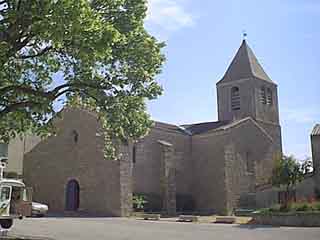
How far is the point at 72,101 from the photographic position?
17078 millimetres

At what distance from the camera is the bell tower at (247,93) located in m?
47.9

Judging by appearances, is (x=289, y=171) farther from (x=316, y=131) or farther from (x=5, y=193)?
(x=5, y=193)

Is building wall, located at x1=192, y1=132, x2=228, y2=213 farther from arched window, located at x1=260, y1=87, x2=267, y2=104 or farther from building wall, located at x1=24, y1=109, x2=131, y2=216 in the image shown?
building wall, located at x1=24, y1=109, x2=131, y2=216

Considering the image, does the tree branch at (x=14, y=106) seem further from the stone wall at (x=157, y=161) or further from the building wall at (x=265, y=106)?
the building wall at (x=265, y=106)

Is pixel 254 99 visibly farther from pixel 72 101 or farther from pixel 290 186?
pixel 72 101

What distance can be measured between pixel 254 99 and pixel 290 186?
48.6 ft

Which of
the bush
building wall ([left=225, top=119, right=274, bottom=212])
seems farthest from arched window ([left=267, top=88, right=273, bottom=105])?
the bush

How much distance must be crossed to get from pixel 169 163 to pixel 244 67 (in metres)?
15.8

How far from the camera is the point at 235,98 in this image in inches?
1938

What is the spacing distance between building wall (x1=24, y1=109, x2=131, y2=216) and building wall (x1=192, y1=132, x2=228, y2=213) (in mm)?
9806

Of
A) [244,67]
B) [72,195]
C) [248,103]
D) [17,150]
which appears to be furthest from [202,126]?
[17,150]

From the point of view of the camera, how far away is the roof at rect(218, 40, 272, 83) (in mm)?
48875

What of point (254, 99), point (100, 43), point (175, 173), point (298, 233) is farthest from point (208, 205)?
point (100, 43)

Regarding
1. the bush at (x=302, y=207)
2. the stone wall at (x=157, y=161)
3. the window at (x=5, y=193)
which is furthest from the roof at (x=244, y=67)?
the window at (x=5, y=193)
